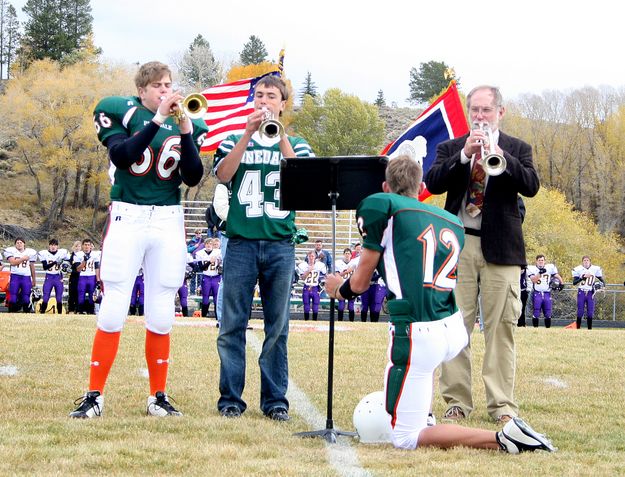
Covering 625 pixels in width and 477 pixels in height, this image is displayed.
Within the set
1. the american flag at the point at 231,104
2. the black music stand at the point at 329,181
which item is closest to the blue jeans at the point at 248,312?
the black music stand at the point at 329,181

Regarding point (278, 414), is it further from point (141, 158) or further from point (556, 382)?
point (556, 382)

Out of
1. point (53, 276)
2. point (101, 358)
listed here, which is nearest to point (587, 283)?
point (53, 276)

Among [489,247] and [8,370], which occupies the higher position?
[489,247]

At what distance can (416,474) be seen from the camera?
404 centimetres

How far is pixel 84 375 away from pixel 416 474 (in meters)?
4.02

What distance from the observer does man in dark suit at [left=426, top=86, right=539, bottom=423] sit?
5.91 m

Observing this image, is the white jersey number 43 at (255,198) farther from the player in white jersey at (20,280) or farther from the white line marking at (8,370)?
the player in white jersey at (20,280)

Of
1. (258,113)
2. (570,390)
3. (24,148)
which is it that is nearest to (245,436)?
(258,113)

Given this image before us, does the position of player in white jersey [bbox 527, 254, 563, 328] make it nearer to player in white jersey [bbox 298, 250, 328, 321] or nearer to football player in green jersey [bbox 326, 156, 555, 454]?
player in white jersey [bbox 298, 250, 328, 321]

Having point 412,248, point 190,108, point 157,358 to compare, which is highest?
point 190,108

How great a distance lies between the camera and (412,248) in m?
4.65

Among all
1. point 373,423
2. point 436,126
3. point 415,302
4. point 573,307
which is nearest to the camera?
point 415,302

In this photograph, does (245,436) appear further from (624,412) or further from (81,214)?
(81,214)

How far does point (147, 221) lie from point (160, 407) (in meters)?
1.15
